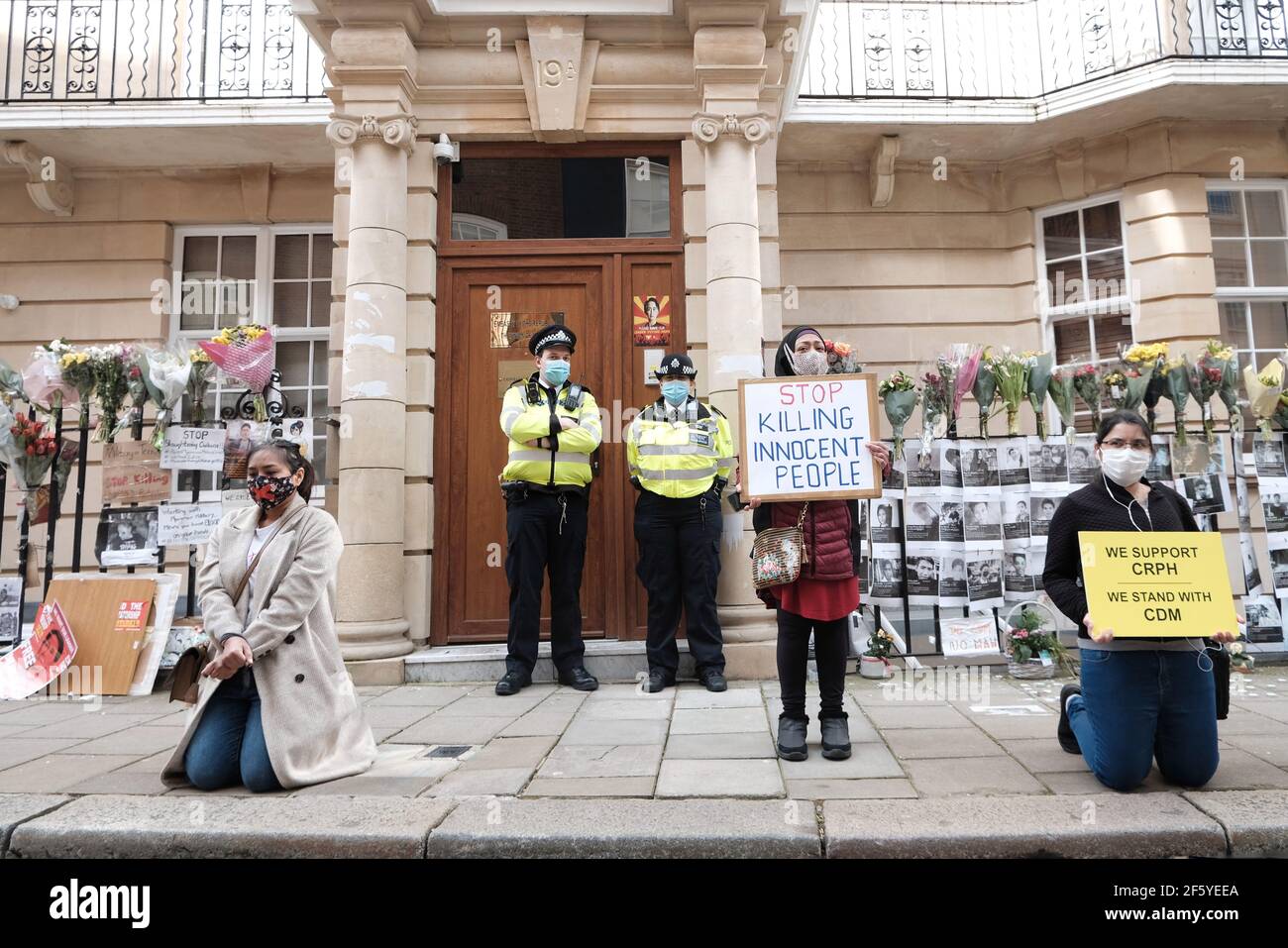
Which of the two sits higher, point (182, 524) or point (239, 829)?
point (182, 524)

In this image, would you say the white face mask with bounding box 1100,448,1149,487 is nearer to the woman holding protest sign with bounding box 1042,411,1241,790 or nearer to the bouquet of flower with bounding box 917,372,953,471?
the woman holding protest sign with bounding box 1042,411,1241,790

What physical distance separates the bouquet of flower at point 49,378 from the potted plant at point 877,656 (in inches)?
263

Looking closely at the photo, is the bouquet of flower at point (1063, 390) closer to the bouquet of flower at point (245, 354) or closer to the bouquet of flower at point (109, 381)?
the bouquet of flower at point (245, 354)

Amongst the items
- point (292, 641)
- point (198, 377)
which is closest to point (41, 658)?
point (198, 377)

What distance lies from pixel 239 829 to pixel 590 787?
1.38 meters

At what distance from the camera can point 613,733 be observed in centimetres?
425

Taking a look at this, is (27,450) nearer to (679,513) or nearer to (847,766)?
(679,513)

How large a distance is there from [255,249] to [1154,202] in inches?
417

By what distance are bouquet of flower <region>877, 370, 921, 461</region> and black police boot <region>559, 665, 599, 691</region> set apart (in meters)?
2.95

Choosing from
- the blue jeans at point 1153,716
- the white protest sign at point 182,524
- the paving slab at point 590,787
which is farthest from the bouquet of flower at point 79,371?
the blue jeans at point 1153,716

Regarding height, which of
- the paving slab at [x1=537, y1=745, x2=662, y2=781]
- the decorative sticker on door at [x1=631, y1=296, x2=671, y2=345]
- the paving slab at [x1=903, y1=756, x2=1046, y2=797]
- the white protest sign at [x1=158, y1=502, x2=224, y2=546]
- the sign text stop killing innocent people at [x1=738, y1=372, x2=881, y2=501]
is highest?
the decorative sticker on door at [x1=631, y1=296, x2=671, y2=345]

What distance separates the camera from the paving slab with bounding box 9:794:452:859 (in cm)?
285

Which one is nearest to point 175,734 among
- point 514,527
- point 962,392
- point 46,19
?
point 514,527

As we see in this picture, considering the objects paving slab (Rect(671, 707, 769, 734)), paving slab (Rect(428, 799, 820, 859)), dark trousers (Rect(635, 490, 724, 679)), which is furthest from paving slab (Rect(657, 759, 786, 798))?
dark trousers (Rect(635, 490, 724, 679))
